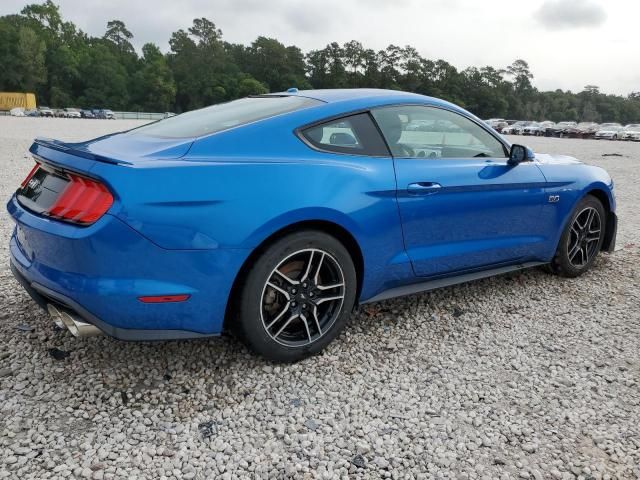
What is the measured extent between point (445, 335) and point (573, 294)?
55.0 inches

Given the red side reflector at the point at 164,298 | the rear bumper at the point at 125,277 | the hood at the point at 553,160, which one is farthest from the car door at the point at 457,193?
the red side reflector at the point at 164,298

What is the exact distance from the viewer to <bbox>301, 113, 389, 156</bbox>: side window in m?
2.85

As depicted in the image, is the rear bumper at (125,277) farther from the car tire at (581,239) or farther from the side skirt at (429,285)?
the car tire at (581,239)

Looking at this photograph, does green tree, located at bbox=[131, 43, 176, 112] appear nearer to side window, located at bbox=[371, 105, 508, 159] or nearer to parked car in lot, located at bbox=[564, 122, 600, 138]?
parked car in lot, located at bbox=[564, 122, 600, 138]

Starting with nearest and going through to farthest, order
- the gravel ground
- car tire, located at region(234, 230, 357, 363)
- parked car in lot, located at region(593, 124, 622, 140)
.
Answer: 1. the gravel ground
2. car tire, located at region(234, 230, 357, 363)
3. parked car in lot, located at region(593, 124, 622, 140)

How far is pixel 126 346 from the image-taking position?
295 cm

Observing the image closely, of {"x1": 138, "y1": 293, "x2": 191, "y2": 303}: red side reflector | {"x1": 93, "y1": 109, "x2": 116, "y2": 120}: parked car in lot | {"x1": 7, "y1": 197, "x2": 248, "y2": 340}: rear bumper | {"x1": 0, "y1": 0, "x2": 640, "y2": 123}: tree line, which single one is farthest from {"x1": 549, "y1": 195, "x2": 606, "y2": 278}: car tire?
{"x1": 0, "y1": 0, "x2": 640, "y2": 123}: tree line

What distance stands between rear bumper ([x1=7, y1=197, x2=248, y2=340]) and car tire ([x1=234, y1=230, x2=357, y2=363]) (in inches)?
5.5

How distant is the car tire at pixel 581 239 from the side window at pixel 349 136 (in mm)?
2032

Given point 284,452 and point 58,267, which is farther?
point 58,267

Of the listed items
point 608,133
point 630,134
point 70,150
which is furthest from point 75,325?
point 608,133

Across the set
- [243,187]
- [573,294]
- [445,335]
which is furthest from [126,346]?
[573,294]

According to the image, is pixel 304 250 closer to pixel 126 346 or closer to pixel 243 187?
pixel 243 187

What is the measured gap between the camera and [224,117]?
3090 mm
